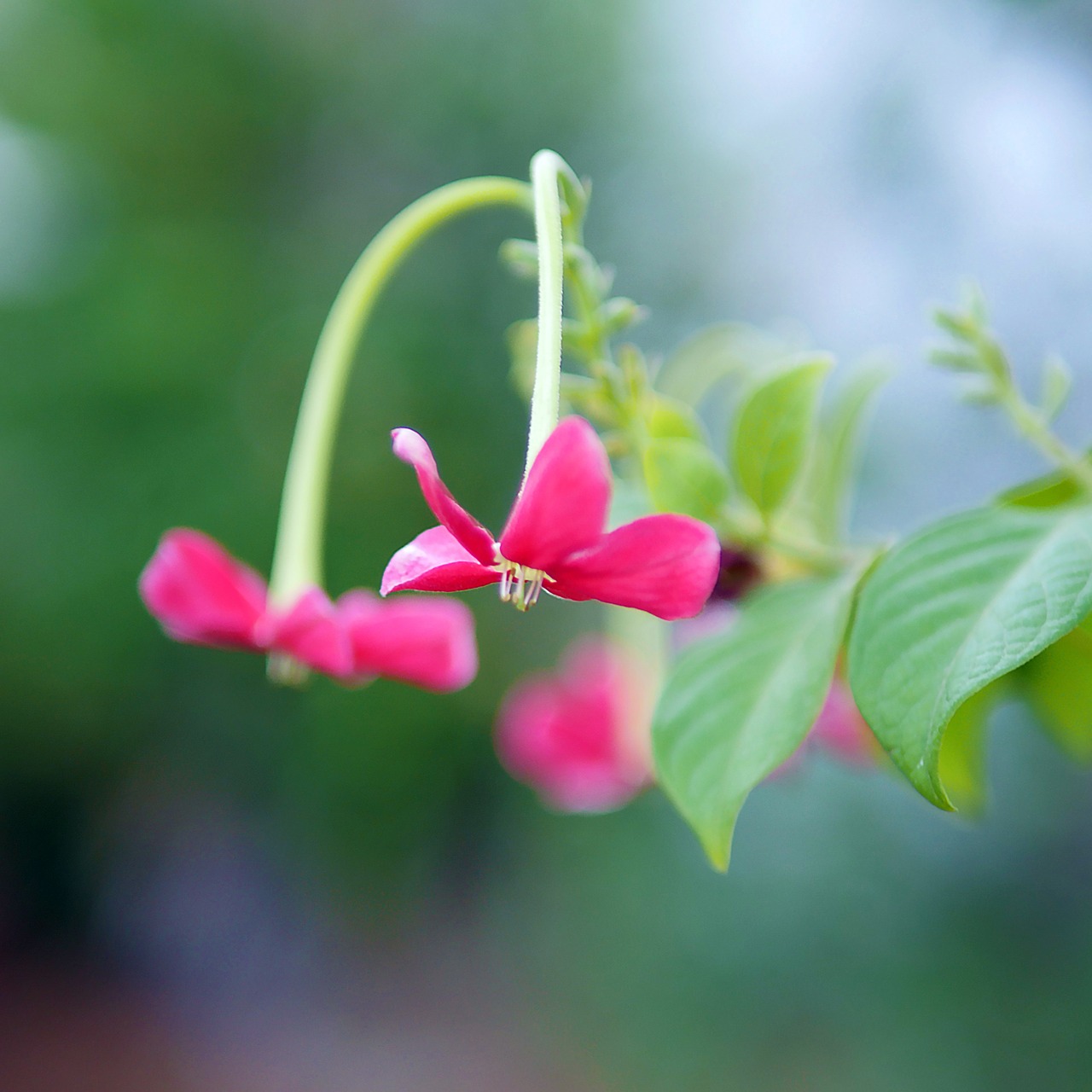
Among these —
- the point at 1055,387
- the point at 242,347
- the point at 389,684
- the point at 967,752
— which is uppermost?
the point at 1055,387

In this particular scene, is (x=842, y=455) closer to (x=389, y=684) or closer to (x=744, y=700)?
(x=744, y=700)

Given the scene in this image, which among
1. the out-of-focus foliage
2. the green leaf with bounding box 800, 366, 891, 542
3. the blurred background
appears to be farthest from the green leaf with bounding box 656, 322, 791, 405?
the out-of-focus foliage

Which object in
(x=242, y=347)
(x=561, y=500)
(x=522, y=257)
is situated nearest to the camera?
(x=561, y=500)

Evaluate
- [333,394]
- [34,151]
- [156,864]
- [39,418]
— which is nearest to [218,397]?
[39,418]

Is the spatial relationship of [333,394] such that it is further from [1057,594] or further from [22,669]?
[22,669]

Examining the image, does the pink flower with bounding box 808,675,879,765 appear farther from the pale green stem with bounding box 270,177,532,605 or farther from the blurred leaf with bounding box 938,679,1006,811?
the pale green stem with bounding box 270,177,532,605

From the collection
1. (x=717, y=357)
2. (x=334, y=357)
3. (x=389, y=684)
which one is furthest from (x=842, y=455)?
(x=389, y=684)

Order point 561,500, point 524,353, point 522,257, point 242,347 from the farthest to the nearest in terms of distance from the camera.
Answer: point 242,347
point 524,353
point 522,257
point 561,500

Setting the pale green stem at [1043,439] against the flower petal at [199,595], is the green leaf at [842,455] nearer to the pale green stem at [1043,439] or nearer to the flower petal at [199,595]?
the pale green stem at [1043,439]
